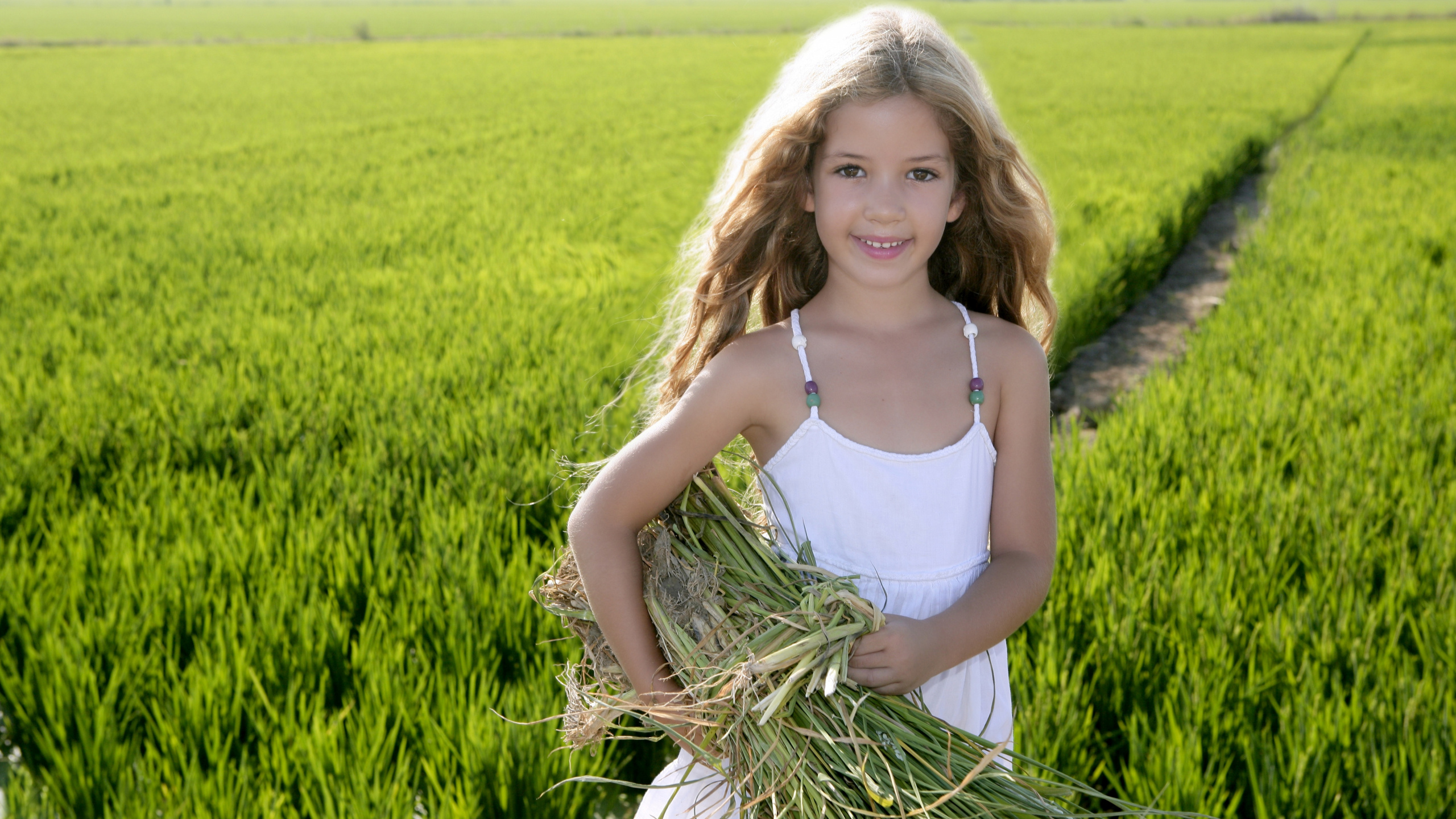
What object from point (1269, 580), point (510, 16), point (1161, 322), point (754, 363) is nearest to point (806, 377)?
point (754, 363)

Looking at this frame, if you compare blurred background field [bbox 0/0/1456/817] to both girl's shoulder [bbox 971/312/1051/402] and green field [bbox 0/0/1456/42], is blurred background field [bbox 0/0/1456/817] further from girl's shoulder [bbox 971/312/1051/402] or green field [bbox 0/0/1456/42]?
green field [bbox 0/0/1456/42]

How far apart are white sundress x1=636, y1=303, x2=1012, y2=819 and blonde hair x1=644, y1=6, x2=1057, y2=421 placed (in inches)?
5.1

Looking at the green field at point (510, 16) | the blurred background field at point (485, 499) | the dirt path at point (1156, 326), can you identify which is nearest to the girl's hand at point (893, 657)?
the blurred background field at point (485, 499)

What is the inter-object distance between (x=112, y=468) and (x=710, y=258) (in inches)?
97.6

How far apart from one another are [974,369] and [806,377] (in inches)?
8.1

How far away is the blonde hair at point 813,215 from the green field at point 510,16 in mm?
21284

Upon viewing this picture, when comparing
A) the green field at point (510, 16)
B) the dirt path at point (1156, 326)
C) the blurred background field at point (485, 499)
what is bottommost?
the dirt path at point (1156, 326)

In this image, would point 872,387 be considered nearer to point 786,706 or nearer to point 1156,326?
point 786,706

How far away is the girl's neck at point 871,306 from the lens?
1220 mm

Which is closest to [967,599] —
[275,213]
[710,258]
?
[710,258]

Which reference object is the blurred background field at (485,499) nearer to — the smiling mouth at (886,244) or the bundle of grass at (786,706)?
the smiling mouth at (886,244)

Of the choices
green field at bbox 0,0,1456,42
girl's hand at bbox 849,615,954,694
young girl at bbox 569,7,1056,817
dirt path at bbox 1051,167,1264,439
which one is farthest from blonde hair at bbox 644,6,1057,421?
green field at bbox 0,0,1456,42

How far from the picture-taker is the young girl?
110cm

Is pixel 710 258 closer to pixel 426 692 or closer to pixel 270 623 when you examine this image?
pixel 426 692
